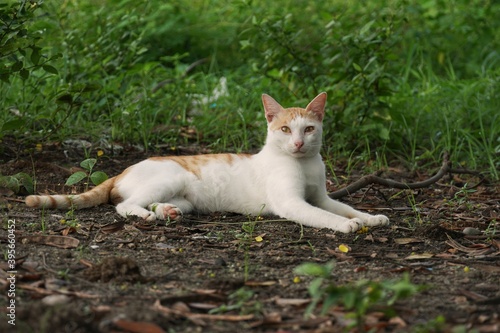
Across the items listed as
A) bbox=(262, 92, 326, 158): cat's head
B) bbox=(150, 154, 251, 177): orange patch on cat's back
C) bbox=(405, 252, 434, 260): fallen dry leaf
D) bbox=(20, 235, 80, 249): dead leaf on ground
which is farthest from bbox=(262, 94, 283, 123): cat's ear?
bbox=(20, 235, 80, 249): dead leaf on ground

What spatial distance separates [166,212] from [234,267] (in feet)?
3.63

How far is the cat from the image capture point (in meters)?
4.91

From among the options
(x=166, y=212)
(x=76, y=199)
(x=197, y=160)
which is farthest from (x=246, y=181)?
(x=76, y=199)

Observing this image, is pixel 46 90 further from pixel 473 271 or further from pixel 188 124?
pixel 473 271

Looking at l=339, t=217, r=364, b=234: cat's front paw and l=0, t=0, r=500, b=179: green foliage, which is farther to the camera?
l=0, t=0, r=500, b=179: green foliage

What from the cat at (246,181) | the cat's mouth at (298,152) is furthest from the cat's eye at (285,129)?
the cat's mouth at (298,152)

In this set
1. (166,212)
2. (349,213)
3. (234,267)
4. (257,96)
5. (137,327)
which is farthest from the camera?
(257,96)

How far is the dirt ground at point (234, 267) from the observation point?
293cm

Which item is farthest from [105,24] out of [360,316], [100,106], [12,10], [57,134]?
[360,316]

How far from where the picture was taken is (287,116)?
5.15 metres

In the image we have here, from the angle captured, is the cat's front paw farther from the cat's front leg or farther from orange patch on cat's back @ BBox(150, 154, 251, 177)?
orange patch on cat's back @ BBox(150, 154, 251, 177)

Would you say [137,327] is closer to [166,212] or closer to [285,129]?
[166,212]

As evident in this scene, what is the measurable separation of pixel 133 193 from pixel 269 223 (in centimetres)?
94

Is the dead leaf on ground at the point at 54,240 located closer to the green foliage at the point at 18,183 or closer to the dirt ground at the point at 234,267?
the dirt ground at the point at 234,267
